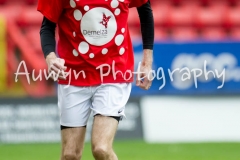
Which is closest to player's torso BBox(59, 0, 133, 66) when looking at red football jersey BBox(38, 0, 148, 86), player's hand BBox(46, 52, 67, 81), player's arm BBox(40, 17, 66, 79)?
red football jersey BBox(38, 0, 148, 86)

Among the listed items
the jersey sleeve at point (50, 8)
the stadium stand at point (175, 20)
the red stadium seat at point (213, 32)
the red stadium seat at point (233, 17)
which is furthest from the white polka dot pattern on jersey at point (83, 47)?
the red stadium seat at point (233, 17)

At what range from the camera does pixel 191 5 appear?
14.5 meters

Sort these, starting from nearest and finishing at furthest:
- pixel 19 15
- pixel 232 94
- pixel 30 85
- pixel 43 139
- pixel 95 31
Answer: pixel 95 31, pixel 43 139, pixel 232 94, pixel 30 85, pixel 19 15

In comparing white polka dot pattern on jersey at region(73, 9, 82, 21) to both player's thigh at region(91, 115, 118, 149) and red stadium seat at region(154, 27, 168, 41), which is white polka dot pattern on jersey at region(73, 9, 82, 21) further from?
red stadium seat at region(154, 27, 168, 41)

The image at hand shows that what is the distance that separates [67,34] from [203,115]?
5.77 m

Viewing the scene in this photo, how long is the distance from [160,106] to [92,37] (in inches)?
223

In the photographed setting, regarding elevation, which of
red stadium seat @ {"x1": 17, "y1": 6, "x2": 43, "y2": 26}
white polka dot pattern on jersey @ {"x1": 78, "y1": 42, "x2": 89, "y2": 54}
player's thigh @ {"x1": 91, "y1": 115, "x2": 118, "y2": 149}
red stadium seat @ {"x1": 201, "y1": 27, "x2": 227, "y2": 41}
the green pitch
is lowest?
the green pitch

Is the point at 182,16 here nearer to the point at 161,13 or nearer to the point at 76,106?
the point at 161,13

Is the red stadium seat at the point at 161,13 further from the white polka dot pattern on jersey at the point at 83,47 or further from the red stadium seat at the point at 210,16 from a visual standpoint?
the white polka dot pattern on jersey at the point at 83,47

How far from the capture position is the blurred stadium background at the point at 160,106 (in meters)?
10.1

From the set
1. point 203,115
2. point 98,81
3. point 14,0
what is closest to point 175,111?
point 203,115

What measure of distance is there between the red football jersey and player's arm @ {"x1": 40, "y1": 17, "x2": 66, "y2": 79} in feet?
0.28

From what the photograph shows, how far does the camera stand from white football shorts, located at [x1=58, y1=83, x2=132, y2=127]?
5.78 m

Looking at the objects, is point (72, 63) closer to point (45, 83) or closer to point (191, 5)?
point (45, 83)
